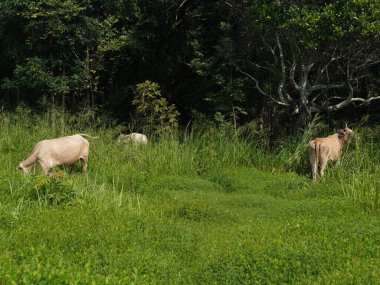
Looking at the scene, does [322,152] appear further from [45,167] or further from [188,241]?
[45,167]

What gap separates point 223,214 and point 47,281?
4181 millimetres

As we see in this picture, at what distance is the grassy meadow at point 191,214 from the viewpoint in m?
5.75

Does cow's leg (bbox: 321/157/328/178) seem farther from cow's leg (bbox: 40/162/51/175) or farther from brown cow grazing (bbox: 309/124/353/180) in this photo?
cow's leg (bbox: 40/162/51/175)

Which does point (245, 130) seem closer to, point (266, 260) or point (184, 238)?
point (184, 238)

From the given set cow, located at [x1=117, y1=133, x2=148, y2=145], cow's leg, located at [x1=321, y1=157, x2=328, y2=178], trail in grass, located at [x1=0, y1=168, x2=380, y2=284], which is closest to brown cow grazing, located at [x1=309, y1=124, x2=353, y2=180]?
cow's leg, located at [x1=321, y1=157, x2=328, y2=178]

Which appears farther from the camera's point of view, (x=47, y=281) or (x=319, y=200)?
(x=319, y=200)

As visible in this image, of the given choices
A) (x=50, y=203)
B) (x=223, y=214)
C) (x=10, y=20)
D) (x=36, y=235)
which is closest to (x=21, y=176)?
(x=50, y=203)

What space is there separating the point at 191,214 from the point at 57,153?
3.46 meters

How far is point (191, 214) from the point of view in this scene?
8.20 m

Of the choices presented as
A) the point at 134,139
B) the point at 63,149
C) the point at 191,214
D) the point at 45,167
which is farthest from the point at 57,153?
the point at 191,214

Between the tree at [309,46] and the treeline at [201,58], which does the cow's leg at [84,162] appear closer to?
the treeline at [201,58]

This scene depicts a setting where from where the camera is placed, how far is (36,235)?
6.50m

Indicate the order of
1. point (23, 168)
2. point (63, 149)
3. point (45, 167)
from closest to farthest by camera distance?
point (23, 168) → point (45, 167) → point (63, 149)

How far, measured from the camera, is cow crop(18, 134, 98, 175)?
1031 centimetres
